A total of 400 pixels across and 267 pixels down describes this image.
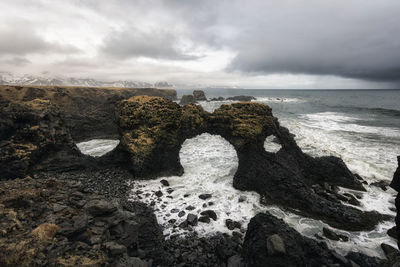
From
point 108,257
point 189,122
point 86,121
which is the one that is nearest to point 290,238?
point 108,257

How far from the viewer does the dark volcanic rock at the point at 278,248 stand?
7301 millimetres

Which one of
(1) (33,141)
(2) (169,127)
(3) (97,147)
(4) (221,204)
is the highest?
(2) (169,127)

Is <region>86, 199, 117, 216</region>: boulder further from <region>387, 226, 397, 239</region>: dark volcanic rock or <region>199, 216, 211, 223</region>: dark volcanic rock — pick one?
<region>387, 226, 397, 239</region>: dark volcanic rock

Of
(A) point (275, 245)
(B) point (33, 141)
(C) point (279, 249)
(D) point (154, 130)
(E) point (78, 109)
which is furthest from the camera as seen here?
(E) point (78, 109)

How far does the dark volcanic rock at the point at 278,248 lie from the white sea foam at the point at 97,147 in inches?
828

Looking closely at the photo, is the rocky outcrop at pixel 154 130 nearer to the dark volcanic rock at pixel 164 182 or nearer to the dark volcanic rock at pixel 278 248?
the dark volcanic rock at pixel 164 182

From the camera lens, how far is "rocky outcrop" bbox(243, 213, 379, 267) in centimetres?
730

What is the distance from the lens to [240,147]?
52.8ft

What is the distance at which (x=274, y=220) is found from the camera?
347 inches

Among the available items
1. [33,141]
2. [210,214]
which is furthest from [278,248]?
[33,141]

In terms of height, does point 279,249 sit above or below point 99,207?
below

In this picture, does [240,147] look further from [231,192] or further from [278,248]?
[278,248]

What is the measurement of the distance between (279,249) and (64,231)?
817 centimetres

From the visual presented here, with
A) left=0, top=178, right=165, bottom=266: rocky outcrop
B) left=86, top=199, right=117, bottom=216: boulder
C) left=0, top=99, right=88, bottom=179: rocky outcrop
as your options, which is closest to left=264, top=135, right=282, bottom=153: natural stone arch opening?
left=0, top=178, right=165, bottom=266: rocky outcrop
